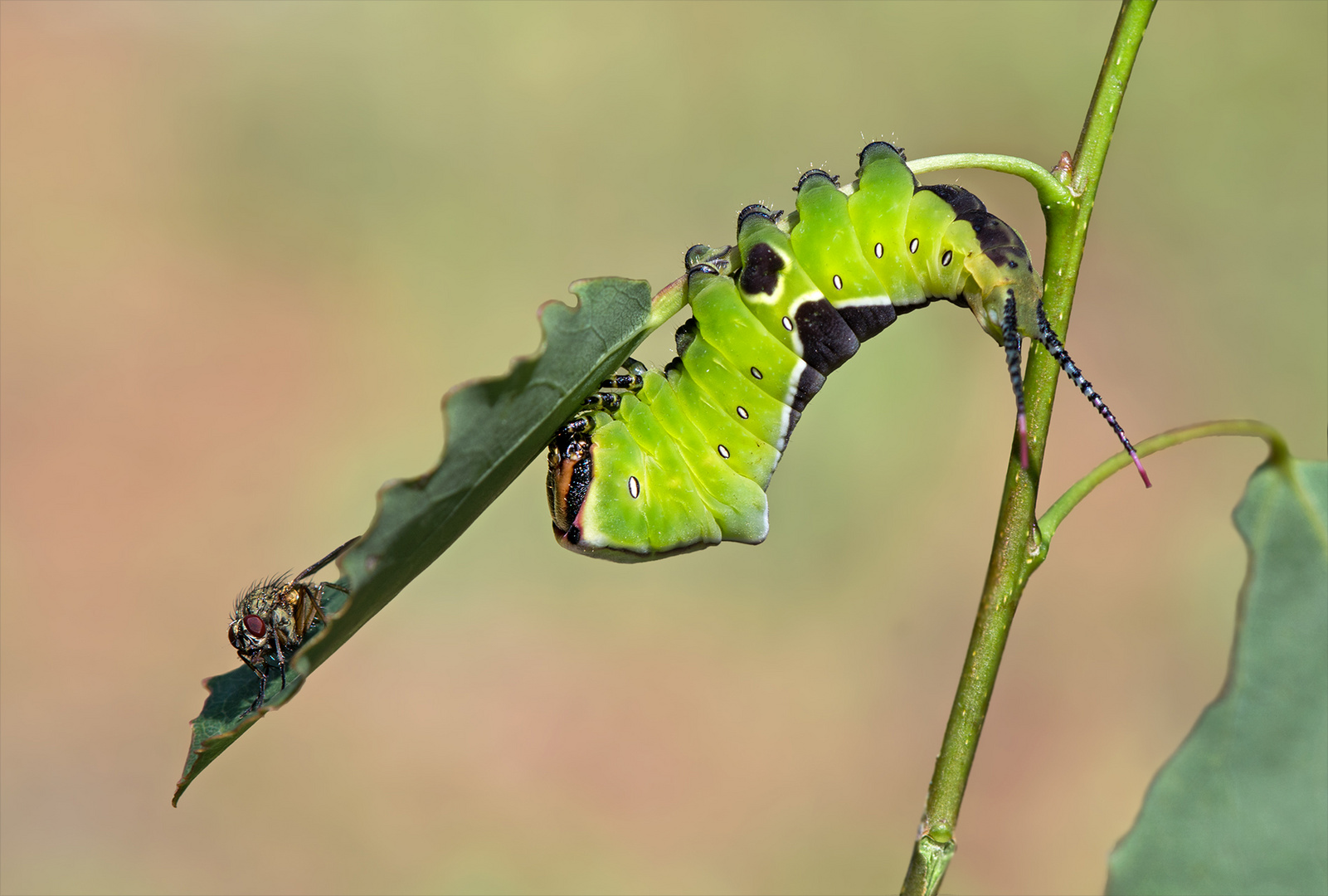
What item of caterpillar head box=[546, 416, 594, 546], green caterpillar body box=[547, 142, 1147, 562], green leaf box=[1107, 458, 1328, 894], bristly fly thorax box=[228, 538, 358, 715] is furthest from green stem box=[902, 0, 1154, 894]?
bristly fly thorax box=[228, 538, 358, 715]

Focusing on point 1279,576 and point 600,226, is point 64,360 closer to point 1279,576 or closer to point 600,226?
point 600,226

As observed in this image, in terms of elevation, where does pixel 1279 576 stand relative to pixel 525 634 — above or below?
below

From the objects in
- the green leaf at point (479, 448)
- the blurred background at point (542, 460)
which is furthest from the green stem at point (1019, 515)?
the blurred background at point (542, 460)

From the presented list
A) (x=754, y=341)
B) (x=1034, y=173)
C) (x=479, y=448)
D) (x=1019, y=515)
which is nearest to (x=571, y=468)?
(x=754, y=341)

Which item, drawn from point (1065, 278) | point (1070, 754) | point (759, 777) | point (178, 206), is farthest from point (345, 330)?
point (1065, 278)

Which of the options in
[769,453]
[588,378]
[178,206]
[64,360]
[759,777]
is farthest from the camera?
[178,206]

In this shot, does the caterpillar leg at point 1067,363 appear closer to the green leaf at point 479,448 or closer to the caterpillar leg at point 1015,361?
the caterpillar leg at point 1015,361

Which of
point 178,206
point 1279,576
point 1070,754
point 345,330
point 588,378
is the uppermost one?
point 178,206

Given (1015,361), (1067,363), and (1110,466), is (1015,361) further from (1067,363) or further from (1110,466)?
(1110,466)
